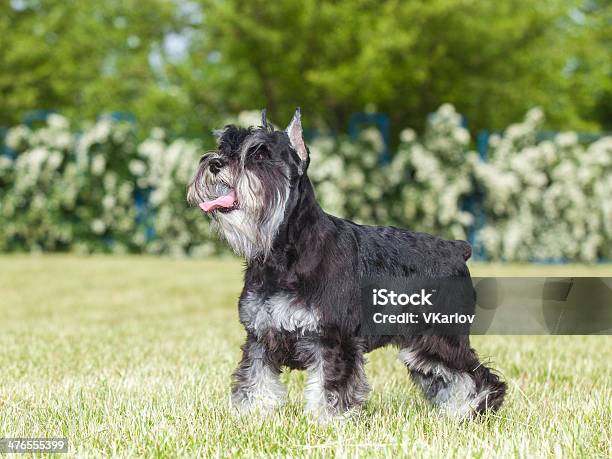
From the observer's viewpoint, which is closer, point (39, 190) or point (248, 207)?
point (248, 207)

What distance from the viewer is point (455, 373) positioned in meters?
4.24

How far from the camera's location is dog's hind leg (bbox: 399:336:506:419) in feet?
13.7

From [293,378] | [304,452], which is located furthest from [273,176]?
[293,378]

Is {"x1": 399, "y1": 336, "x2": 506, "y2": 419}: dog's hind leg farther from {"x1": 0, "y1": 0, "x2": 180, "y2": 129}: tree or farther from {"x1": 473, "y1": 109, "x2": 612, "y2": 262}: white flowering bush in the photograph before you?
{"x1": 0, "y1": 0, "x2": 180, "y2": 129}: tree

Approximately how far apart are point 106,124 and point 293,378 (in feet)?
36.3

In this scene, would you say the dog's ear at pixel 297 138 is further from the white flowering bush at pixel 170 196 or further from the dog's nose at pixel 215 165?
the white flowering bush at pixel 170 196

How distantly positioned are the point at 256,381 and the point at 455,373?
1076mm

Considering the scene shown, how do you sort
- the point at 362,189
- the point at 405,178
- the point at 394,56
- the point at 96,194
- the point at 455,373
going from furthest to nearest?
the point at 394,56, the point at 96,194, the point at 405,178, the point at 362,189, the point at 455,373

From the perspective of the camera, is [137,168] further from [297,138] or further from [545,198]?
[297,138]

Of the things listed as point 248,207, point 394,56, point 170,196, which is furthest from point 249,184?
point 394,56

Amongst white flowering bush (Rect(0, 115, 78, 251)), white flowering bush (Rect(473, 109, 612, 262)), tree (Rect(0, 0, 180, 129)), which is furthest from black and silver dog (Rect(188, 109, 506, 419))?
tree (Rect(0, 0, 180, 129))

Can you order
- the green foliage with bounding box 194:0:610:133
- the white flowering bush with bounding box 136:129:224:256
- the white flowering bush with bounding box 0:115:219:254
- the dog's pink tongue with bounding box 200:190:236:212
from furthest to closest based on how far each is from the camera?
the green foliage with bounding box 194:0:610:133, the white flowering bush with bounding box 0:115:219:254, the white flowering bush with bounding box 136:129:224:256, the dog's pink tongue with bounding box 200:190:236:212

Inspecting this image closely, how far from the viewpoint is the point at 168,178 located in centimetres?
1494

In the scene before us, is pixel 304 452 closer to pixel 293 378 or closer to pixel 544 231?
pixel 293 378
